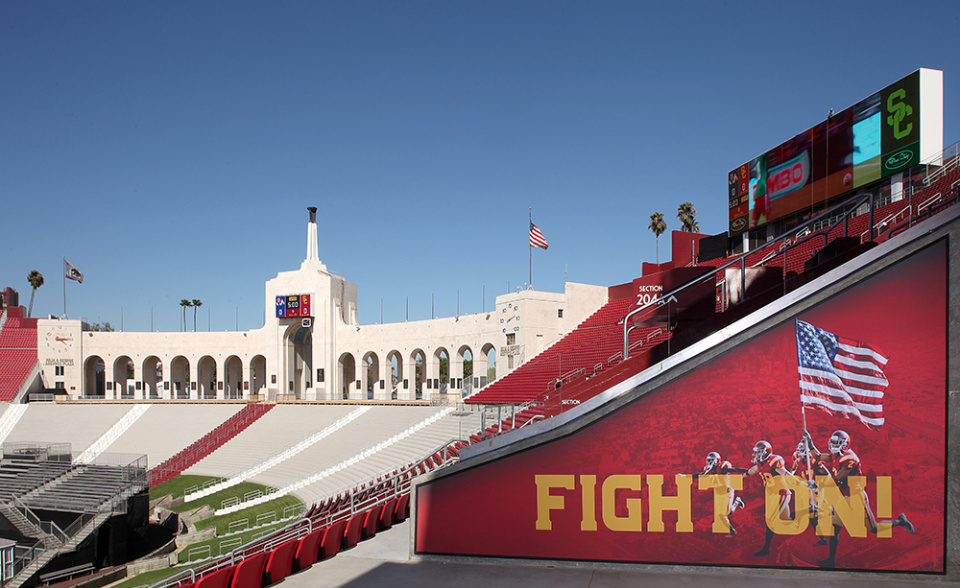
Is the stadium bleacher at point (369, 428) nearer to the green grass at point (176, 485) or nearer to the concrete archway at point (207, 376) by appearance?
the green grass at point (176, 485)

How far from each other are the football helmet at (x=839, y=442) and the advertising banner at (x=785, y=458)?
1cm

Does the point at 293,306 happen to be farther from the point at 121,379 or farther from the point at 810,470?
the point at 810,470

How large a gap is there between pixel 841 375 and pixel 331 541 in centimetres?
844

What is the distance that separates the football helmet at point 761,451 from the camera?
972 cm

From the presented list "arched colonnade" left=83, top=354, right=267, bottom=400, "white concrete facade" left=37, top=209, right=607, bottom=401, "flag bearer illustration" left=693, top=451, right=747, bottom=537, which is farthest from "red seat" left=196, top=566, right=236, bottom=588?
"arched colonnade" left=83, top=354, right=267, bottom=400

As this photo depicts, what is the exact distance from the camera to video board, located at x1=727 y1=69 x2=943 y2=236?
23.2 meters

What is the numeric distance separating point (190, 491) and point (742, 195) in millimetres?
29706

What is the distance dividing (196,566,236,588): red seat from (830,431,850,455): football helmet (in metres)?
8.72

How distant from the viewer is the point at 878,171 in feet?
82.5

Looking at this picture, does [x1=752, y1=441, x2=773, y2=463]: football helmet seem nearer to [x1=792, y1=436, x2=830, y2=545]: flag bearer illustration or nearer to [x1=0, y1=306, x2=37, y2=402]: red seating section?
[x1=792, y1=436, x2=830, y2=545]: flag bearer illustration

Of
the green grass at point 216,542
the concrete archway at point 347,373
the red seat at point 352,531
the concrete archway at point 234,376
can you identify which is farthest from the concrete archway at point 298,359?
the red seat at point 352,531

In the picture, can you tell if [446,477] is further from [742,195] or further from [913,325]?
[742,195]

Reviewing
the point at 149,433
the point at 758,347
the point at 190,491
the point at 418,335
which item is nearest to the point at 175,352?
the point at 149,433

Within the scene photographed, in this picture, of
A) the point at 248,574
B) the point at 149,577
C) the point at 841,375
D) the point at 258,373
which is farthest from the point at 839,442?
the point at 258,373
